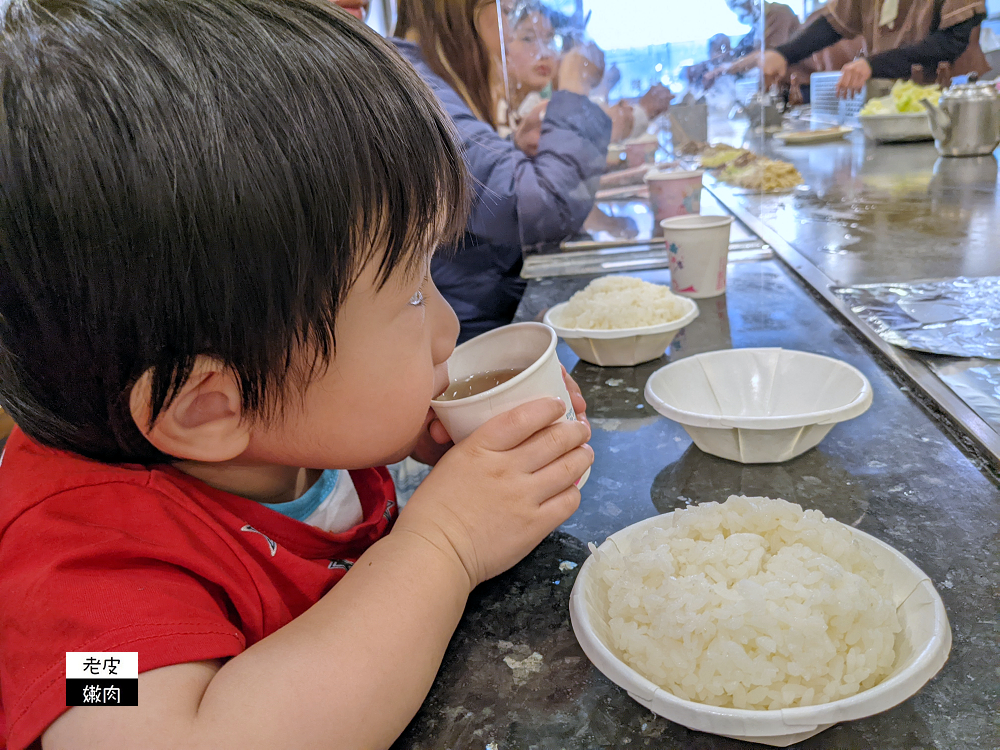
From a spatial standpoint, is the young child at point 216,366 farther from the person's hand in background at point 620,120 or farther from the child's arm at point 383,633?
the person's hand in background at point 620,120

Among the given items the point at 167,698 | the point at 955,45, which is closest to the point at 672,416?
the point at 167,698

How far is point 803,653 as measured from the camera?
49 centimetres

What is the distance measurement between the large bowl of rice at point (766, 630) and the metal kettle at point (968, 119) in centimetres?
315

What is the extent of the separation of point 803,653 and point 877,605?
7 cm

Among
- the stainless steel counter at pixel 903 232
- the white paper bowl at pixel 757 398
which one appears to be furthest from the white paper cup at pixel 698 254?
the white paper bowl at pixel 757 398

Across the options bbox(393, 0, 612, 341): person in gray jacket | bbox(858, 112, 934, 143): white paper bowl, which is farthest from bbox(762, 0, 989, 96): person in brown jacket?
bbox(393, 0, 612, 341): person in gray jacket

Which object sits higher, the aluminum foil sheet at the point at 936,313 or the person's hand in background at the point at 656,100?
the person's hand in background at the point at 656,100

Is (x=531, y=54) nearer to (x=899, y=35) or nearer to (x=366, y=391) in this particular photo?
(x=366, y=391)

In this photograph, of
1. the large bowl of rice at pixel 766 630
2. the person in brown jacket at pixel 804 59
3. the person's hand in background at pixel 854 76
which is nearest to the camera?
the large bowl of rice at pixel 766 630

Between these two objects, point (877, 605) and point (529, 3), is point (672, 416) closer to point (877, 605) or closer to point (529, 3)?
point (877, 605)

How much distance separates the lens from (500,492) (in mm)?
691

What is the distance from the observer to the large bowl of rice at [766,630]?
0.47 m

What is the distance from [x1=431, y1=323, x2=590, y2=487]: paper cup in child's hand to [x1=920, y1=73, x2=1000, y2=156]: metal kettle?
9.91 feet

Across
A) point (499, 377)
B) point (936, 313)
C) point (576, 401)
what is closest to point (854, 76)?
point (936, 313)
